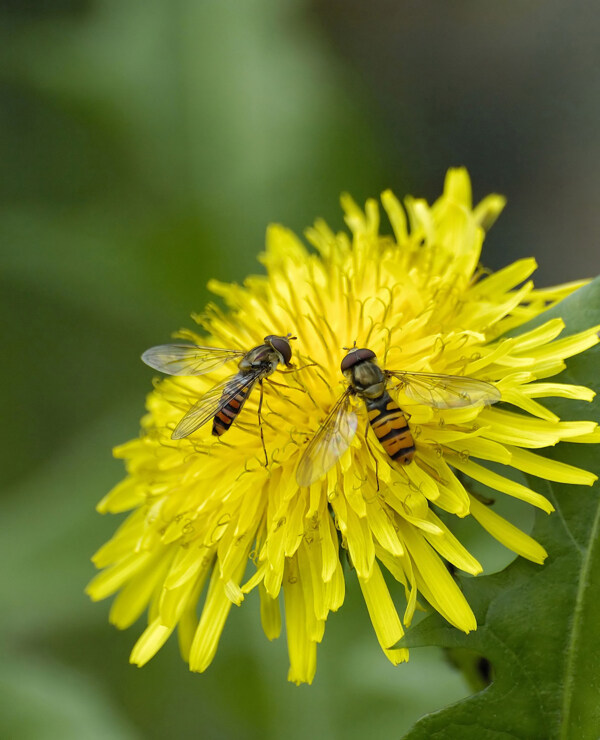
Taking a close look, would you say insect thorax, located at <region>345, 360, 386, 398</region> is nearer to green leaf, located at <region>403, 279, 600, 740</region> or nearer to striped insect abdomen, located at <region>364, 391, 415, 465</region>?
striped insect abdomen, located at <region>364, 391, 415, 465</region>

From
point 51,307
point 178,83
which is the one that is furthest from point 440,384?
point 51,307

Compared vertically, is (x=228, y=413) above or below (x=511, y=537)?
above

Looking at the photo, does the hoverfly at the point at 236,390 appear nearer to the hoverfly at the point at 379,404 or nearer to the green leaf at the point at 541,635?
the hoverfly at the point at 379,404

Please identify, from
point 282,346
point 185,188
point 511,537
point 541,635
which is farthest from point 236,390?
point 185,188

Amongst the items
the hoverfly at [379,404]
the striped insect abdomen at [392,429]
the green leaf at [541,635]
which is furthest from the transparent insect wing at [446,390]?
the green leaf at [541,635]

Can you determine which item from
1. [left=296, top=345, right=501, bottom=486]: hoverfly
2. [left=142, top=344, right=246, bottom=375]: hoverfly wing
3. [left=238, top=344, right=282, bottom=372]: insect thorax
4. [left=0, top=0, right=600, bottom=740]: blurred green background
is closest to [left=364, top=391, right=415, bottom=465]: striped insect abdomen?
[left=296, top=345, right=501, bottom=486]: hoverfly

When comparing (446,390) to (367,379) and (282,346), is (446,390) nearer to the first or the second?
(367,379)

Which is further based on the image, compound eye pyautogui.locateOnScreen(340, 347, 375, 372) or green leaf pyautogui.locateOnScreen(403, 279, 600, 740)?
compound eye pyautogui.locateOnScreen(340, 347, 375, 372)
